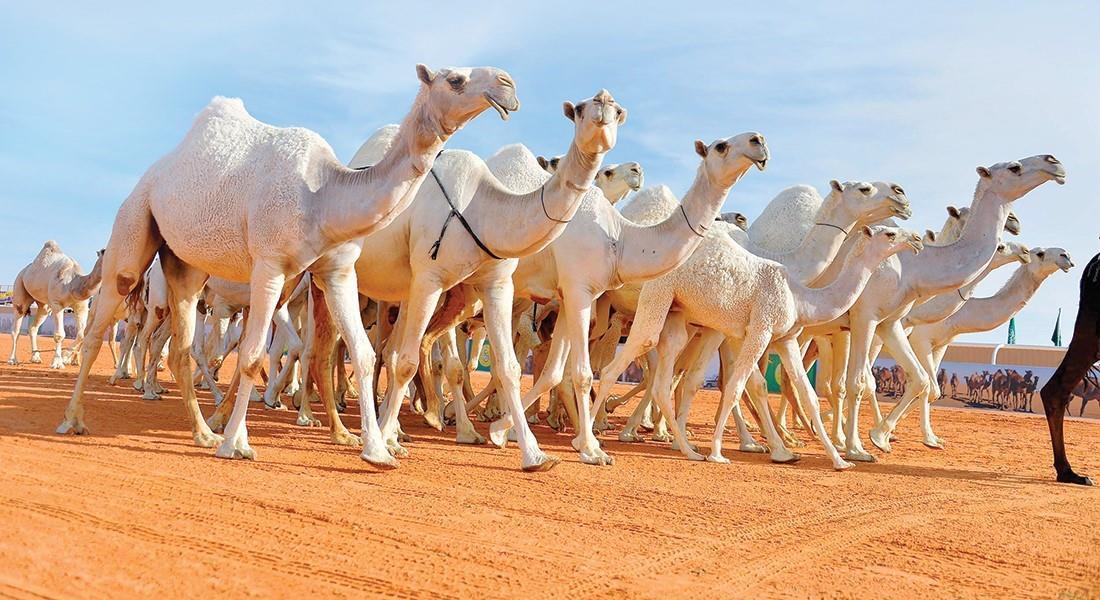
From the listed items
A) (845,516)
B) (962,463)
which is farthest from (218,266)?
(962,463)

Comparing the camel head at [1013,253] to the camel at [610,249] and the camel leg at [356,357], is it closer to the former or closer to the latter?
the camel at [610,249]

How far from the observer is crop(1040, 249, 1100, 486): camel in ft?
37.4

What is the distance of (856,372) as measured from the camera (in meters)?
12.3

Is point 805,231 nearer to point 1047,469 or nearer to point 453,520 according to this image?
point 1047,469

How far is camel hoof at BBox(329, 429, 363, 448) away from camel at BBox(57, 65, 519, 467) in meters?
1.20

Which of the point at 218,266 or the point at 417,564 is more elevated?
the point at 218,266

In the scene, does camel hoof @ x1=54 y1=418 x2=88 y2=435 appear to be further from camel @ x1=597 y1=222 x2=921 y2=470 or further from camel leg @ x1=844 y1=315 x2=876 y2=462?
camel leg @ x1=844 y1=315 x2=876 y2=462

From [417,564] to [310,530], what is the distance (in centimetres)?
82

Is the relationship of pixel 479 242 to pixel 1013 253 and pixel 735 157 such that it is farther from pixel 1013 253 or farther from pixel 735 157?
pixel 1013 253

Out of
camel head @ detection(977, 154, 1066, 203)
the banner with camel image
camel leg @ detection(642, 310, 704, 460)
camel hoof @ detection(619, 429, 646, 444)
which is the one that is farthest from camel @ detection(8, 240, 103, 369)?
the banner with camel image

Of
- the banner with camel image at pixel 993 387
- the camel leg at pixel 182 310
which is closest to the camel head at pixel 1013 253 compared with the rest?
the camel leg at pixel 182 310

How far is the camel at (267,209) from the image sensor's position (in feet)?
25.1

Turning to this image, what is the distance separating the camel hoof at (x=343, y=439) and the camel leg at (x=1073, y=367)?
7.40m

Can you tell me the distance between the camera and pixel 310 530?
551cm
